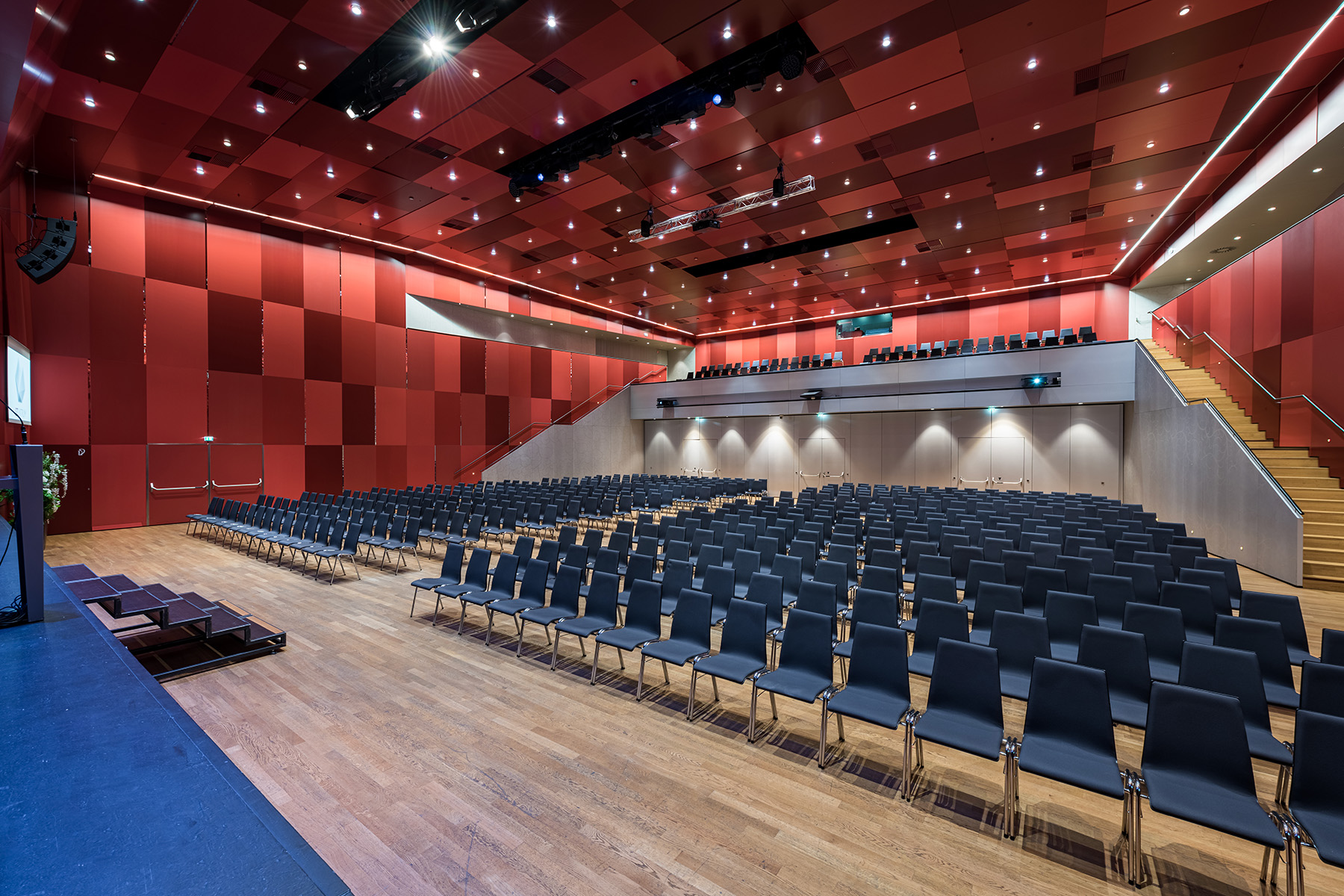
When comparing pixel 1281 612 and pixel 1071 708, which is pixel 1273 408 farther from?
pixel 1071 708

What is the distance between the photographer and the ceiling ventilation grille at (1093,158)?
9.53 metres

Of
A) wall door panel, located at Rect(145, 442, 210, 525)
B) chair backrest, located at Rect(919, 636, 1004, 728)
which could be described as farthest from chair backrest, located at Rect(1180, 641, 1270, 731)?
wall door panel, located at Rect(145, 442, 210, 525)

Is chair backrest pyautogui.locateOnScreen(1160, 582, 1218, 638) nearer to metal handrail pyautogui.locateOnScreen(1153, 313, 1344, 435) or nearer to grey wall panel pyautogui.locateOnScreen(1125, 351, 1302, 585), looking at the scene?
grey wall panel pyautogui.locateOnScreen(1125, 351, 1302, 585)

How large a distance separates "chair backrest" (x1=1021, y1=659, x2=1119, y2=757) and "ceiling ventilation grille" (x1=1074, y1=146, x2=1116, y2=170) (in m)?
10.4

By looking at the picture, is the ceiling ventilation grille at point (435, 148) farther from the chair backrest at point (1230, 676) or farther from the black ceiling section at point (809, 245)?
the chair backrest at point (1230, 676)

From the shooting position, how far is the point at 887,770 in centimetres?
323

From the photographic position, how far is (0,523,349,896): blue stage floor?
1358 millimetres

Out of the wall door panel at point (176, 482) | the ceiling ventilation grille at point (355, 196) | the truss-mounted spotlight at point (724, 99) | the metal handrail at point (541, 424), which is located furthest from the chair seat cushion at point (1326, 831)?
the metal handrail at point (541, 424)

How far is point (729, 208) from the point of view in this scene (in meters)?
11.2

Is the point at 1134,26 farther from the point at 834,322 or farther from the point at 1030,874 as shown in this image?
the point at 834,322

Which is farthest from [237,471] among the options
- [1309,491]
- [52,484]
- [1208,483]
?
A: [1309,491]

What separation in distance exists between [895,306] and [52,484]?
2244cm

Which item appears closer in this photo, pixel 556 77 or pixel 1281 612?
pixel 1281 612

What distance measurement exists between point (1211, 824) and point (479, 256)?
16629mm
